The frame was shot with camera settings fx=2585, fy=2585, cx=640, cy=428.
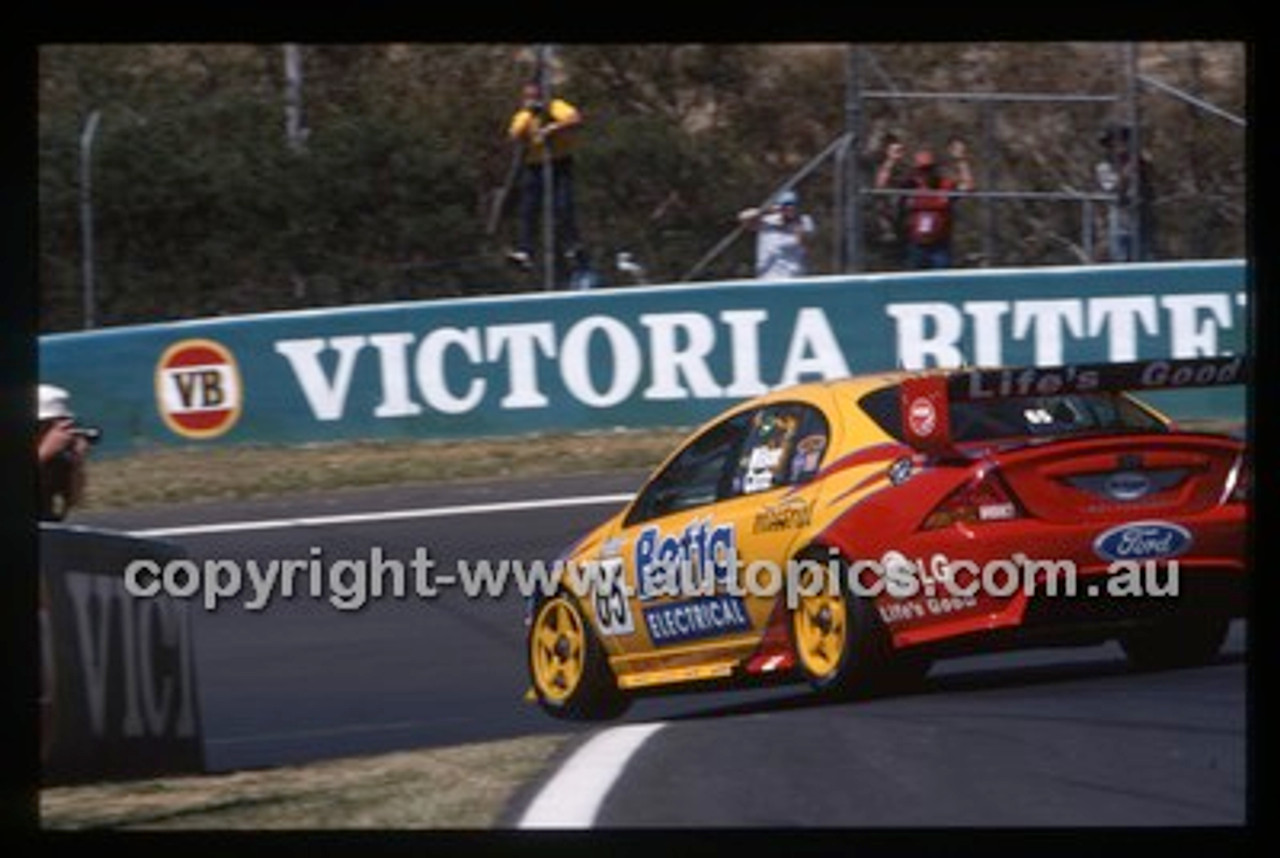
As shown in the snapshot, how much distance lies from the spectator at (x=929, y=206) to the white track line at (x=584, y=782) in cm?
211

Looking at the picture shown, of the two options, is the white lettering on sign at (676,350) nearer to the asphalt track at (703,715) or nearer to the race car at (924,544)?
the race car at (924,544)

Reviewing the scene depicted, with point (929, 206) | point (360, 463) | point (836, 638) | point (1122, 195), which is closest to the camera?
point (836, 638)

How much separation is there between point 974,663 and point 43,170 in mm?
3389

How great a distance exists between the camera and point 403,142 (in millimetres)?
9414

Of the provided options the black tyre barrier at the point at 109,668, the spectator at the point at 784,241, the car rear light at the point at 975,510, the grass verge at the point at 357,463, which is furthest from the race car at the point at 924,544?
the black tyre barrier at the point at 109,668

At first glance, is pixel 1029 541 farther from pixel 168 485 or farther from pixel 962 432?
pixel 168 485

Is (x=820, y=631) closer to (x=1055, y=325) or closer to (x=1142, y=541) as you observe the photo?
(x=1142, y=541)

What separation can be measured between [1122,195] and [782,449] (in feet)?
6.88

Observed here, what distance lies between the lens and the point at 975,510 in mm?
8297

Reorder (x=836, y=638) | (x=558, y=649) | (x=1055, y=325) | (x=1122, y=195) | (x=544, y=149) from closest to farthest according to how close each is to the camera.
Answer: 1. (x=836, y=638)
2. (x=558, y=649)
3. (x=1055, y=325)
4. (x=544, y=149)
5. (x=1122, y=195)

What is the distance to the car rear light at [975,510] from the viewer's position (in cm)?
829

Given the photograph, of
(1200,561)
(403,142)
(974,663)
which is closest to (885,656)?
(974,663)

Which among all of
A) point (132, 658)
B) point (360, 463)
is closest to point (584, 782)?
point (132, 658)

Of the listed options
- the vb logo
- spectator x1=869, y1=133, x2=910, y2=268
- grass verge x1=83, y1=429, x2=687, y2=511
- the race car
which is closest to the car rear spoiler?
the race car
